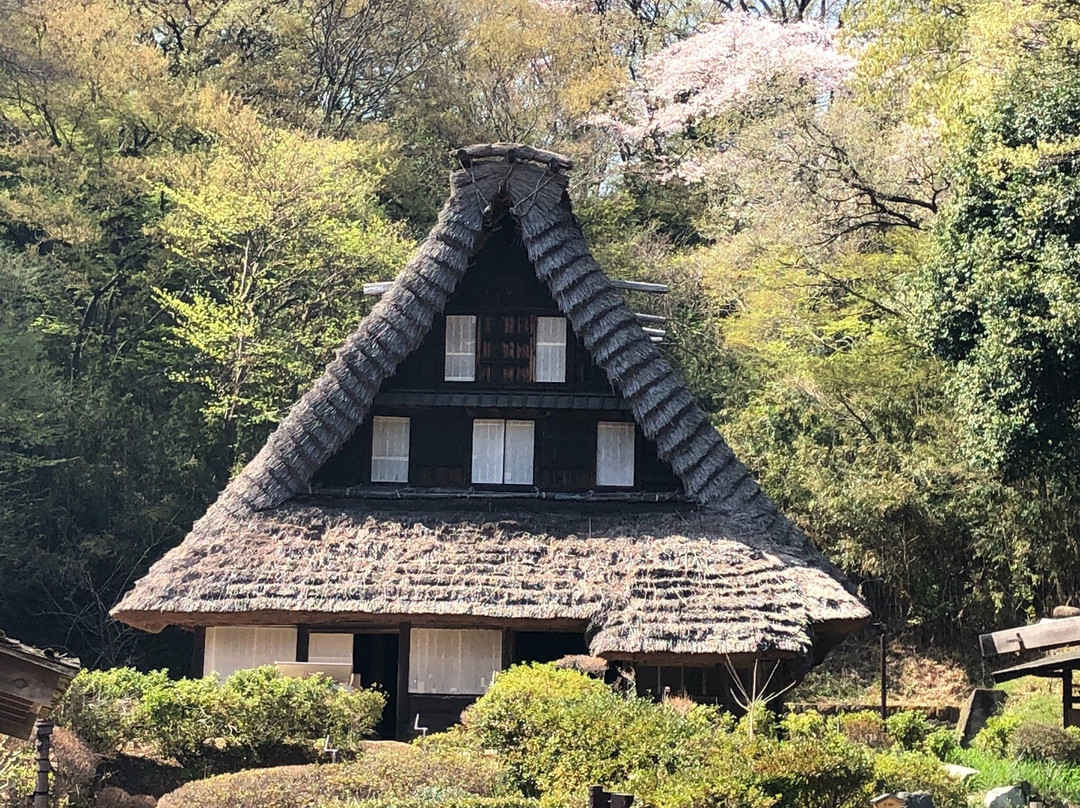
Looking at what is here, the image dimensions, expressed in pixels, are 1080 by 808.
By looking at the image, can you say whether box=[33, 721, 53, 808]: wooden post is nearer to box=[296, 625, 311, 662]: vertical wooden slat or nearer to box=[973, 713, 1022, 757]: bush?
box=[296, 625, 311, 662]: vertical wooden slat

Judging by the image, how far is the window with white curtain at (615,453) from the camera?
22562mm

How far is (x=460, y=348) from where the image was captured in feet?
75.1

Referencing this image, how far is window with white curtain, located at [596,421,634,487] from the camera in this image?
888 inches

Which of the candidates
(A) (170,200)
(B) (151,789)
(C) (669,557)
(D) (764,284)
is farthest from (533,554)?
(A) (170,200)

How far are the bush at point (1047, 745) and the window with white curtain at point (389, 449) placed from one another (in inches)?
385

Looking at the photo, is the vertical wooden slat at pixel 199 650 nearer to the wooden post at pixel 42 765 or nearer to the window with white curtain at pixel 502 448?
the window with white curtain at pixel 502 448

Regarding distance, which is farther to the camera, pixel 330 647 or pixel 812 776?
Result: pixel 330 647

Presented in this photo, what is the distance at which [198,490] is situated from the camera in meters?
32.0

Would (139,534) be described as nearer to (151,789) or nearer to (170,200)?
(170,200)

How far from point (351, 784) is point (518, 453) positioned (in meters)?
10.7

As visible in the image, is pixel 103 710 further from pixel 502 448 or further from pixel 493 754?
pixel 502 448

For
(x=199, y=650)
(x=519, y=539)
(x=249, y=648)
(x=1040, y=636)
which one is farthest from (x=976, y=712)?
(x=199, y=650)

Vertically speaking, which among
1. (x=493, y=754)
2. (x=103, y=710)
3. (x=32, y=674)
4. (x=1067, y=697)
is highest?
(x=32, y=674)

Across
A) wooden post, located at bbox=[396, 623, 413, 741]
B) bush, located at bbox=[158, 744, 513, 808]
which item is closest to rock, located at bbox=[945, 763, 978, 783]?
bush, located at bbox=[158, 744, 513, 808]
